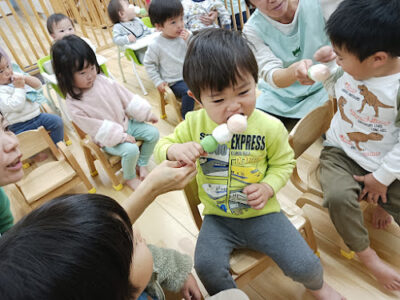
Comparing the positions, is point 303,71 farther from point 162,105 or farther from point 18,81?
point 18,81

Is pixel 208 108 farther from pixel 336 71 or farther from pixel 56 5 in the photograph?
pixel 56 5

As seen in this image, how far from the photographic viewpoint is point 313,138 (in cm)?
133

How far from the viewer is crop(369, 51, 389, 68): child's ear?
92cm

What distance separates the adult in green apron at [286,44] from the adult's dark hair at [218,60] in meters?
0.53

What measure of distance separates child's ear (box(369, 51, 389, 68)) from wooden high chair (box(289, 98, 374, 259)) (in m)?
0.32

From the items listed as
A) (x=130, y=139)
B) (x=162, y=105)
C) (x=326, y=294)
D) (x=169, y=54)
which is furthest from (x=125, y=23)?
(x=326, y=294)

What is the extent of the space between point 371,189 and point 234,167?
0.57 meters

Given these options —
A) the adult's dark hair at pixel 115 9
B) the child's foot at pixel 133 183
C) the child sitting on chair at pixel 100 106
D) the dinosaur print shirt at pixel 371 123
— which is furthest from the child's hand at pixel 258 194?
the adult's dark hair at pixel 115 9

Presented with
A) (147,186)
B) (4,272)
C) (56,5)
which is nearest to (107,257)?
(4,272)

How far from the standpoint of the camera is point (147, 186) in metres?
0.99

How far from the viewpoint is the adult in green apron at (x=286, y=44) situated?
1418mm

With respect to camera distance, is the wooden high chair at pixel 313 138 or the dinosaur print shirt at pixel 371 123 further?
the wooden high chair at pixel 313 138

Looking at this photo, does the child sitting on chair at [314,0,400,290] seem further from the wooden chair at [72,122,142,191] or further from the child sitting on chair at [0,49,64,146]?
the child sitting on chair at [0,49,64,146]

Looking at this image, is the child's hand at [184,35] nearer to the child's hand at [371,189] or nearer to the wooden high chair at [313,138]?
the wooden high chair at [313,138]
